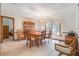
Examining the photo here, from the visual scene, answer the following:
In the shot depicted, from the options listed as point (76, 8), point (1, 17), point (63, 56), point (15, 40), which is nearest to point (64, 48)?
point (63, 56)

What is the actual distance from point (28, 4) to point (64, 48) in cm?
107

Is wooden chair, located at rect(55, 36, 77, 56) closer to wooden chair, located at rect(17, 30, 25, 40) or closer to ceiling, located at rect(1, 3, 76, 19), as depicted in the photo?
ceiling, located at rect(1, 3, 76, 19)

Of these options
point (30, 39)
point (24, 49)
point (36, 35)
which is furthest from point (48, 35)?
point (24, 49)

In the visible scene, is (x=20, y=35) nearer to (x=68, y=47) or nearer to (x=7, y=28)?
(x=7, y=28)

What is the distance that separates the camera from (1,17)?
1.88 m

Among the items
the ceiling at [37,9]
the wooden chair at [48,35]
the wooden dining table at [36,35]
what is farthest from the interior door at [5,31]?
the wooden chair at [48,35]

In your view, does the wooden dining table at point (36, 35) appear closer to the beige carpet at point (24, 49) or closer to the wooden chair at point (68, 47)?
the beige carpet at point (24, 49)

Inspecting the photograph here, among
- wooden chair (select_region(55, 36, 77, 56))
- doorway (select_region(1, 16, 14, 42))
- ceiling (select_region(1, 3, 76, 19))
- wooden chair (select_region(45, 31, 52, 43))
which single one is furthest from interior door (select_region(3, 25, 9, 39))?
wooden chair (select_region(55, 36, 77, 56))

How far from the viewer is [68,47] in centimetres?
186

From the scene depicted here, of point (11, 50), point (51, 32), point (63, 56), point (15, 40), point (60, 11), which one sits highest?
point (60, 11)

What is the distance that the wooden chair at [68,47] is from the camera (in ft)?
6.12

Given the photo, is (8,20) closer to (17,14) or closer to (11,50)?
(17,14)

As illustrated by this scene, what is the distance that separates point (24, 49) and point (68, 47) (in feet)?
2.70

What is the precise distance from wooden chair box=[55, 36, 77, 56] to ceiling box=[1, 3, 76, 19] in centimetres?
51
